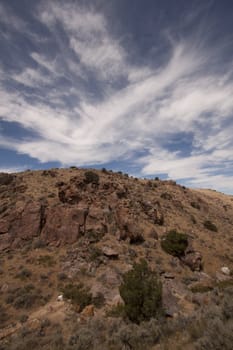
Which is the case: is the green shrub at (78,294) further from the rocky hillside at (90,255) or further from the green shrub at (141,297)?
Answer: the green shrub at (141,297)

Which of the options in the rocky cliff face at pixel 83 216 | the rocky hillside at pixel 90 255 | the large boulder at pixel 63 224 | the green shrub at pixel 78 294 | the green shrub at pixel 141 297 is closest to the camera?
the green shrub at pixel 141 297

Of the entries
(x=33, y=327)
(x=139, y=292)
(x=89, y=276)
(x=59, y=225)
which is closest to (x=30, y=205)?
(x=59, y=225)

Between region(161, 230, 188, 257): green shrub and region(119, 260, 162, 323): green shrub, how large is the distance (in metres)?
10.8

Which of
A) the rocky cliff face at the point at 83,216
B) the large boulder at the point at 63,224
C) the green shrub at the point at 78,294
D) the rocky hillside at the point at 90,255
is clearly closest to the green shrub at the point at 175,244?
the rocky hillside at the point at 90,255

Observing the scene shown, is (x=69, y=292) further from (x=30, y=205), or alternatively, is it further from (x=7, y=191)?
(x=7, y=191)

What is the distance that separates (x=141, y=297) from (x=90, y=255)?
31.2 feet

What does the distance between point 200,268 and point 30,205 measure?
756 inches

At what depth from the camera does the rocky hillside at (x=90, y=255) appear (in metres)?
11.1

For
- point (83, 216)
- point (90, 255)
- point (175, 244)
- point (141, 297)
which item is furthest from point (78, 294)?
point (175, 244)

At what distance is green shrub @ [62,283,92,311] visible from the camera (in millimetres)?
12594

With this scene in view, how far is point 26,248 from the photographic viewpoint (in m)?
19.9

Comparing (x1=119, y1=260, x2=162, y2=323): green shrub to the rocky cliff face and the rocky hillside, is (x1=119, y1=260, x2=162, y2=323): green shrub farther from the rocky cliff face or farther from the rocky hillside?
the rocky cliff face

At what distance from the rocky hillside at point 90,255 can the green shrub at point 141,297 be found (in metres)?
0.78

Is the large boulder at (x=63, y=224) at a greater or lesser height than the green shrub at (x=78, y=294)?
greater
